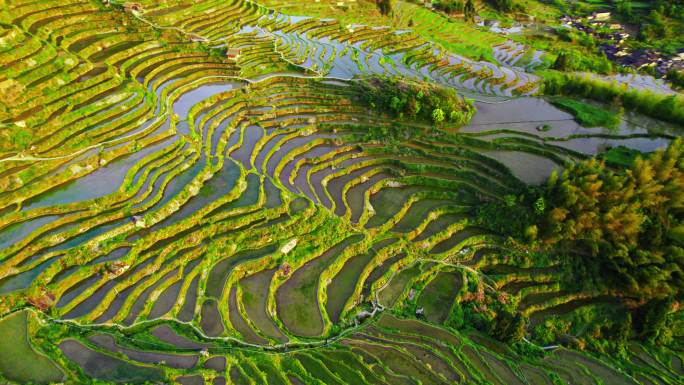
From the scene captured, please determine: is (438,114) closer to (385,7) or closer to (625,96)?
(625,96)

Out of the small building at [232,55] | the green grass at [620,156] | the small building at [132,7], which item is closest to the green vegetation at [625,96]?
the green grass at [620,156]

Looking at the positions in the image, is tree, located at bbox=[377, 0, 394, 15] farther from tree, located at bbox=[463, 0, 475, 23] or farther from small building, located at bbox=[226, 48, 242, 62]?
small building, located at bbox=[226, 48, 242, 62]

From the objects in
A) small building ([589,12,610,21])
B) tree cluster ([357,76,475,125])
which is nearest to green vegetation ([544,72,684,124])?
tree cluster ([357,76,475,125])

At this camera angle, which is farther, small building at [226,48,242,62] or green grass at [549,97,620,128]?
small building at [226,48,242,62]

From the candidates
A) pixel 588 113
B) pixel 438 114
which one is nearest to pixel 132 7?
pixel 438 114

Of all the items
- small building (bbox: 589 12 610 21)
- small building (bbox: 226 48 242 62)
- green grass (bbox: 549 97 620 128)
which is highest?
small building (bbox: 226 48 242 62)

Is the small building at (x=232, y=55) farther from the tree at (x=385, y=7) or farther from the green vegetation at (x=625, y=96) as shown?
the green vegetation at (x=625, y=96)
